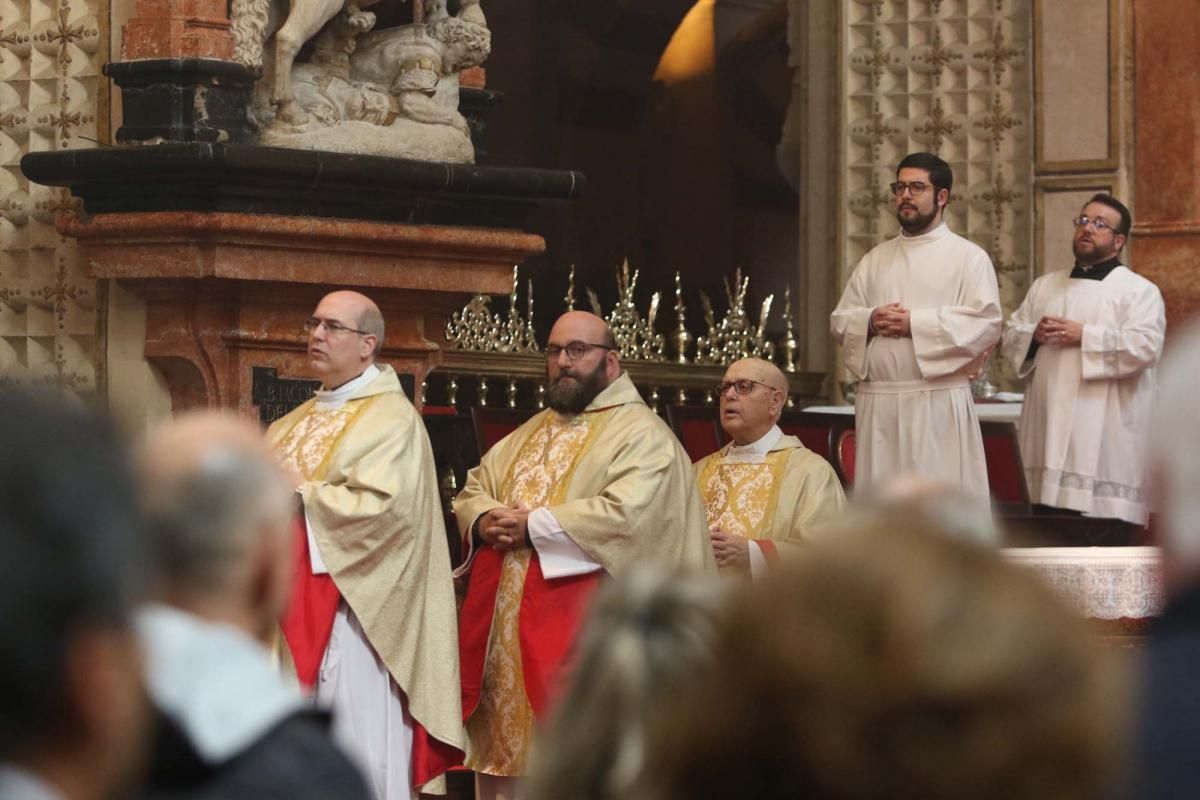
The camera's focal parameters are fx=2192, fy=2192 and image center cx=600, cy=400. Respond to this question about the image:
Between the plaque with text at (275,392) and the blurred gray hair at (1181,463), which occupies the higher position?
the plaque with text at (275,392)

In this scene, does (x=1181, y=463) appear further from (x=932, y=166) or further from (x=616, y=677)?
(x=932, y=166)

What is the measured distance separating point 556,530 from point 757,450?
0.93m

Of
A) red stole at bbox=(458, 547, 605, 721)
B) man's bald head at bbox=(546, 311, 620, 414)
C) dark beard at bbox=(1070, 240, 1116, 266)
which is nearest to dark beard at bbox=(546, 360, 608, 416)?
man's bald head at bbox=(546, 311, 620, 414)

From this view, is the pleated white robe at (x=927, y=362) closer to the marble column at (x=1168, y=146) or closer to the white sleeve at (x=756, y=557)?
the white sleeve at (x=756, y=557)

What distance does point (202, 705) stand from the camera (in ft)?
5.94

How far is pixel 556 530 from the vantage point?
6.43 meters

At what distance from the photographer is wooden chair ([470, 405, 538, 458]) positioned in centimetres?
837

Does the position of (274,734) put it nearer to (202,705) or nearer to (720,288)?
(202,705)

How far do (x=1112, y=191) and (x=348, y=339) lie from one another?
5724 millimetres

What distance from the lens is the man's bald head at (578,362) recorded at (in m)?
6.77

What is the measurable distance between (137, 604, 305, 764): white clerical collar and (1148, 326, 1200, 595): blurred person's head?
0.78 m

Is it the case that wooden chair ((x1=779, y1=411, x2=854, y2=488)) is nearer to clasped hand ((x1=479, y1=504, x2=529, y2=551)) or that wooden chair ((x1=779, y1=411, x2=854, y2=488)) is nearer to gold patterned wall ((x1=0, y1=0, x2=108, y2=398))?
clasped hand ((x1=479, y1=504, x2=529, y2=551))

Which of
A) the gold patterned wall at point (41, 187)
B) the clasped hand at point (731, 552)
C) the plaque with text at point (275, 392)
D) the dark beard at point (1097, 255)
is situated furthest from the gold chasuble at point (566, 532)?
the dark beard at point (1097, 255)

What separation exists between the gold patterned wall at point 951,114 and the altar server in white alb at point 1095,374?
2.22 meters
